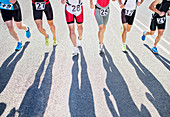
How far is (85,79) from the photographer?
361cm

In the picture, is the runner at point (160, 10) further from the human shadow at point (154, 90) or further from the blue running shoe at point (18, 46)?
the blue running shoe at point (18, 46)

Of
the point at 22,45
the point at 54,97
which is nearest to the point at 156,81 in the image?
the point at 54,97

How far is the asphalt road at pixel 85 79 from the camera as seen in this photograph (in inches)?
113

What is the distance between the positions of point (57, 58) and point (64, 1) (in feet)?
5.24

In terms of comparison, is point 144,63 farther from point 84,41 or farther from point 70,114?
point 70,114

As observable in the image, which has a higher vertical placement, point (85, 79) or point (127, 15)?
point (127, 15)

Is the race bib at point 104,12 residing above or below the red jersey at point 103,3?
below

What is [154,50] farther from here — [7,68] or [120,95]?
[7,68]

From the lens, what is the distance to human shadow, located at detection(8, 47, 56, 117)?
2.77 metres

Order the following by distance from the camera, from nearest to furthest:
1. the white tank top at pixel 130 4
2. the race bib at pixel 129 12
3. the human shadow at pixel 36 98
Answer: the human shadow at pixel 36 98
the white tank top at pixel 130 4
the race bib at pixel 129 12

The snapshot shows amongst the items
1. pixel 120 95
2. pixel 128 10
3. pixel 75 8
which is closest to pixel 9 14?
pixel 75 8

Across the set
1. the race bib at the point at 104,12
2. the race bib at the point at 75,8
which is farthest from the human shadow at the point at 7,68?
the race bib at the point at 104,12

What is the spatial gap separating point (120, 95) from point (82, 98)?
2.66 feet

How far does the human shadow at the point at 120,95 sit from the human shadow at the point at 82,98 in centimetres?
37
